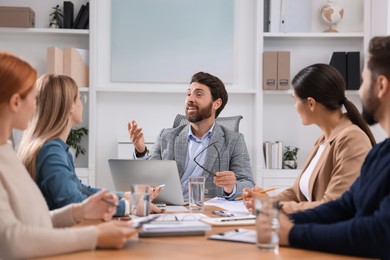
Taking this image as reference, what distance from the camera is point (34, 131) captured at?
207 cm

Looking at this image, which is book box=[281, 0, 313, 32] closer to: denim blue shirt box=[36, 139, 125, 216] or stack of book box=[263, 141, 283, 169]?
stack of book box=[263, 141, 283, 169]

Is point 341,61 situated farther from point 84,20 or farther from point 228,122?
point 84,20

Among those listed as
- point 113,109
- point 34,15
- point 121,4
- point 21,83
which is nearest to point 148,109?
point 113,109

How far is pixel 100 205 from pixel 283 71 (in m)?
3.02

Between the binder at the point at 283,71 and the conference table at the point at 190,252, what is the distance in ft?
10.2

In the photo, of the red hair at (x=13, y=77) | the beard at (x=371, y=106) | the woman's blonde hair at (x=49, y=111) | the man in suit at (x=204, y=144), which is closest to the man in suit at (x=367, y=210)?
the beard at (x=371, y=106)

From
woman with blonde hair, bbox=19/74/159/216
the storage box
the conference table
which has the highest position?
the storage box

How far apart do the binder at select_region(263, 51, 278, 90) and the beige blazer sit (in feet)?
7.38

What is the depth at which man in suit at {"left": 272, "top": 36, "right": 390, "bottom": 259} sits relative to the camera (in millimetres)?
1392

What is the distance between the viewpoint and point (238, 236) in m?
1.63

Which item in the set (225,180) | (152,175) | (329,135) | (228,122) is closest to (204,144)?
(228,122)

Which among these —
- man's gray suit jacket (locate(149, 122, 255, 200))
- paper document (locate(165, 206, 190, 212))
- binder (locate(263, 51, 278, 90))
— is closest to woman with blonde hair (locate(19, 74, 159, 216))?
paper document (locate(165, 206, 190, 212))

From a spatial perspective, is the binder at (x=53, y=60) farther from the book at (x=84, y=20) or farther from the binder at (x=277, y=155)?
the binder at (x=277, y=155)

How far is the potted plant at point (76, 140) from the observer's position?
4543 mm
